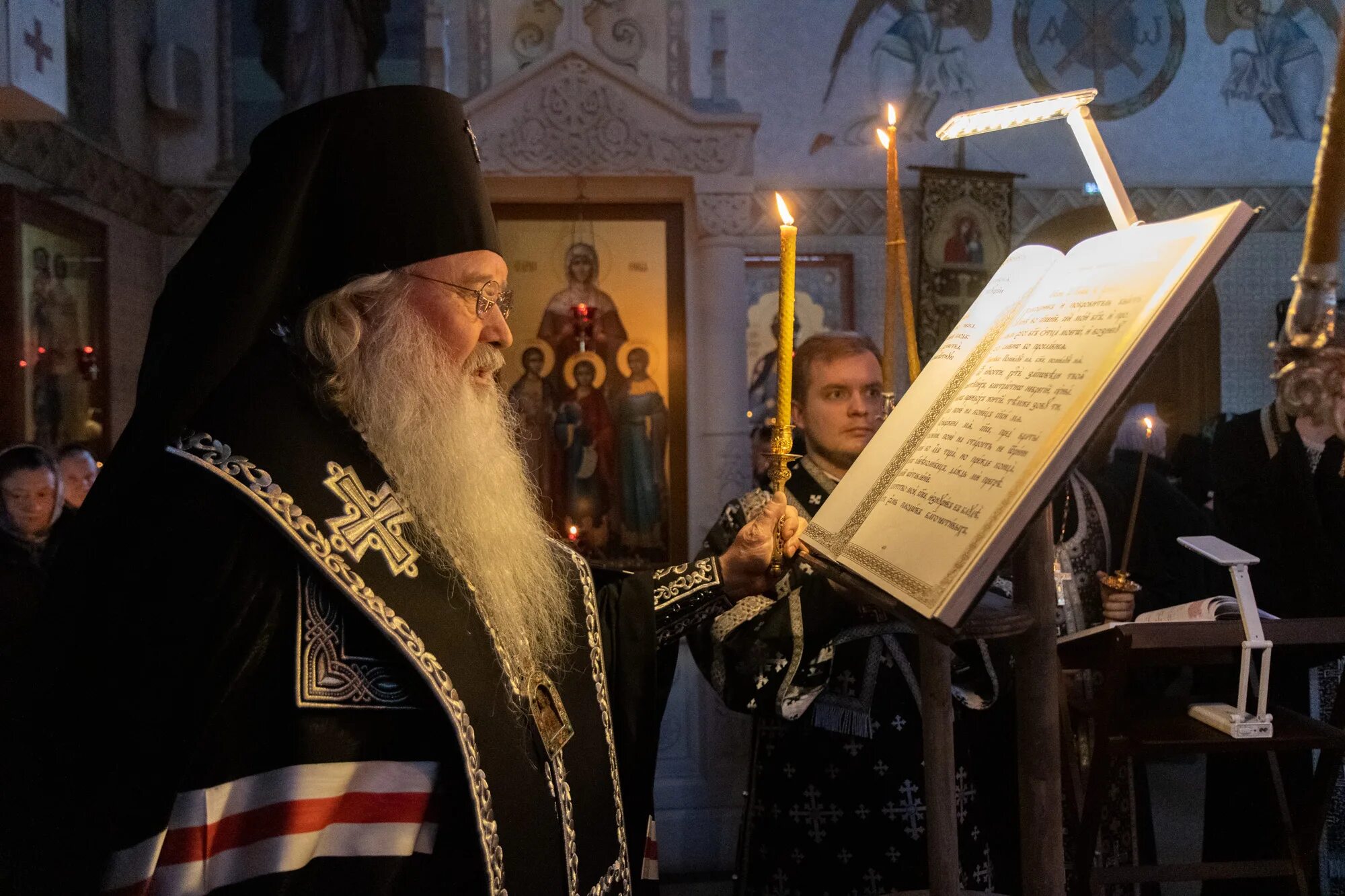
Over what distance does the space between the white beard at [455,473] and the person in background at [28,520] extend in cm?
210

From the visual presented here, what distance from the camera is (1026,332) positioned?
136 cm

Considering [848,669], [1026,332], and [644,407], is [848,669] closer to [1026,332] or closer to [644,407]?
[1026,332]

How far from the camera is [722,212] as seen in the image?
195 inches

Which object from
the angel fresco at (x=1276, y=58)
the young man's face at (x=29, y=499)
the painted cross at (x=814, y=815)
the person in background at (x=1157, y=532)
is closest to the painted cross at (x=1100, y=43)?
the angel fresco at (x=1276, y=58)

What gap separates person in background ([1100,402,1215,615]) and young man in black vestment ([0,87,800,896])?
2.14 m

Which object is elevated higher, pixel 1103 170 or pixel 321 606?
pixel 1103 170

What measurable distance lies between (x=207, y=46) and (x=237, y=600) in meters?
4.42

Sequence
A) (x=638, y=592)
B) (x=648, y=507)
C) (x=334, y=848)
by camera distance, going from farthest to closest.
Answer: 1. (x=648, y=507)
2. (x=638, y=592)
3. (x=334, y=848)

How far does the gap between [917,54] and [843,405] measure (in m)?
3.10

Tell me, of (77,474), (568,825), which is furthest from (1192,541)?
(77,474)

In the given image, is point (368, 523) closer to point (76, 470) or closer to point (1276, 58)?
point (76, 470)

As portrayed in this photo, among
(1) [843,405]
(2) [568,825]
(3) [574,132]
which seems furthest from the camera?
(3) [574,132]

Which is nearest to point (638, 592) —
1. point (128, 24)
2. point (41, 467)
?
point (41, 467)

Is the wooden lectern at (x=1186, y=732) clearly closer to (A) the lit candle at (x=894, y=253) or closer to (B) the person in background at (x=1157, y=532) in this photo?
(B) the person in background at (x=1157, y=532)
